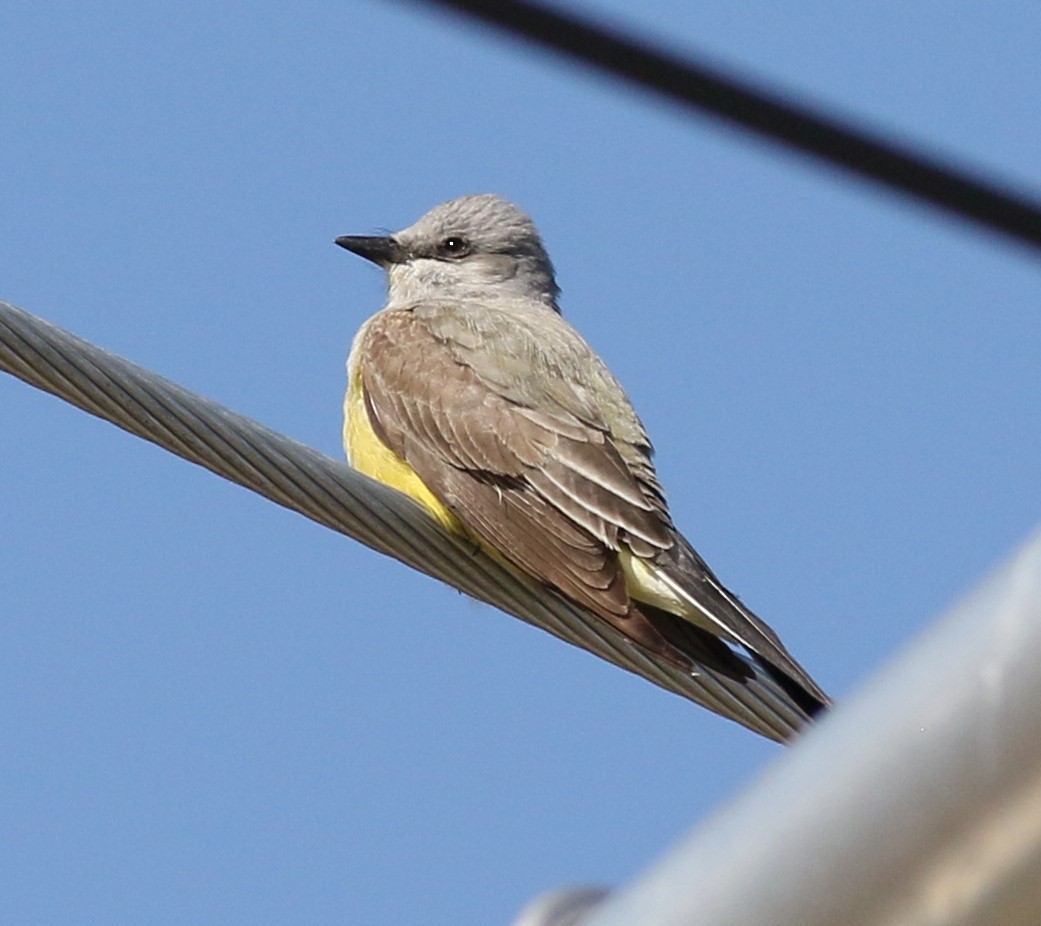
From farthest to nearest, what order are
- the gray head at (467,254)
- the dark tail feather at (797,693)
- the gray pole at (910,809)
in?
the gray head at (467,254) → the dark tail feather at (797,693) → the gray pole at (910,809)

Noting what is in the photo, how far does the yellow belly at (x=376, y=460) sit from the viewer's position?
6145 mm

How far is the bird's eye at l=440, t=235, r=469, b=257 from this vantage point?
840cm

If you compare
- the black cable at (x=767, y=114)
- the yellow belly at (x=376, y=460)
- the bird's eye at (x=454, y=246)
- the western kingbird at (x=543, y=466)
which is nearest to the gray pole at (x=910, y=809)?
the black cable at (x=767, y=114)

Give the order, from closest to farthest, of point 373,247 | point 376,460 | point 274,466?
1. point 274,466
2. point 376,460
3. point 373,247

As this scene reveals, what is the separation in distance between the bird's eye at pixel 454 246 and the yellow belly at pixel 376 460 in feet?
5.36

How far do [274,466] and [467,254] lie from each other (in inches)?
179

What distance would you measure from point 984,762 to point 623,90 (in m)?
0.49

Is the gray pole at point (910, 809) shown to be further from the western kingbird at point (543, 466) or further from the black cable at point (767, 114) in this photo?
the western kingbird at point (543, 466)

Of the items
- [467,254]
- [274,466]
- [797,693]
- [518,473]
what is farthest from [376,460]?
[274,466]

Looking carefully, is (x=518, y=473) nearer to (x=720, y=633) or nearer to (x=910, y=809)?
(x=720, y=633)

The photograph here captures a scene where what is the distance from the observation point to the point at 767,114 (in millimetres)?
1310

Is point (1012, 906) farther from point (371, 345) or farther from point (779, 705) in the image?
point (371, 345)

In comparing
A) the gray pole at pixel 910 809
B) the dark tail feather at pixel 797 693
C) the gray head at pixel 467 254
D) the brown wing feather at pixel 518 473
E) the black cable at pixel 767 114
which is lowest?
the gray pole at pixel 910 809

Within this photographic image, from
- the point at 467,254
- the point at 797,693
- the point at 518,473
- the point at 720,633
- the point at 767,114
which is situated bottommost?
the point at 767,114
